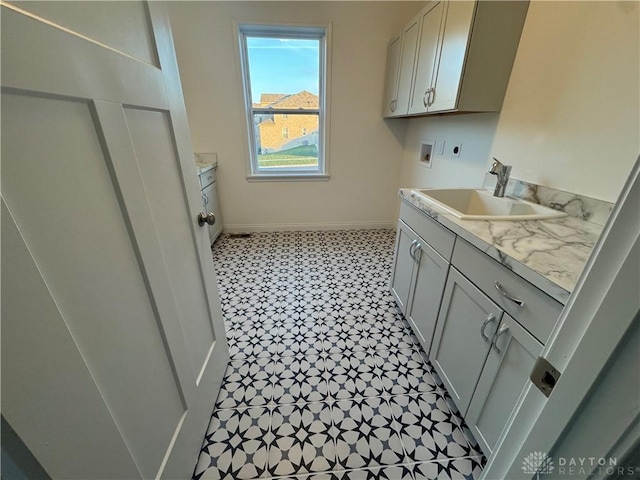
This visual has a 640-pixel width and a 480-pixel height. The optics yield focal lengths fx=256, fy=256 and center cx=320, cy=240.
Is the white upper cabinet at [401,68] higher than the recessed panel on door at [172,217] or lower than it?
higher

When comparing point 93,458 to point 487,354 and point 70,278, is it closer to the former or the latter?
point 70,278

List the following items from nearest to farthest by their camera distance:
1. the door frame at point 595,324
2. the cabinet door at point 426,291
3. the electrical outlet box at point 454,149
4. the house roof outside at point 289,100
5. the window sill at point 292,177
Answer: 1. the door frame at point 595,324
2. the cabinet door at point 426,291
3. the electrical outlet box at point 454,149
4. the house roof outside at point 289,100
5. the window sill at point 292,177

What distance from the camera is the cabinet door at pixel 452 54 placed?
1460 mm

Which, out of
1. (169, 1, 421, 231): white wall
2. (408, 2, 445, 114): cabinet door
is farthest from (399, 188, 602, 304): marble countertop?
(169, 1, 421, 231): white wall

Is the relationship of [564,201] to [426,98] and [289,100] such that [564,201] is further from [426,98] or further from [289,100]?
[289,100]

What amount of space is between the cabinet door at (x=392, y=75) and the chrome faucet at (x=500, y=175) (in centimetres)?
134

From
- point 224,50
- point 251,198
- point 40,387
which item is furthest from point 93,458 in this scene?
point 224,50

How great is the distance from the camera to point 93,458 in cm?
49

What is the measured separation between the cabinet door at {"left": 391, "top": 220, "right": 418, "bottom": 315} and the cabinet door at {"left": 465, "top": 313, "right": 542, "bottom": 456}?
0.66m

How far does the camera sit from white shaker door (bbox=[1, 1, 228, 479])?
39 cm

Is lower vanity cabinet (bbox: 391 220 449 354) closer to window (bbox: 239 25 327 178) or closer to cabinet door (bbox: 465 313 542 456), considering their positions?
cabinet door (bbox: 465 313 542 456)

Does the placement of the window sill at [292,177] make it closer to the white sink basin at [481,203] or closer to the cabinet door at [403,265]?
the cabinet door at [403,265]

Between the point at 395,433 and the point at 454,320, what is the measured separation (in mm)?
579

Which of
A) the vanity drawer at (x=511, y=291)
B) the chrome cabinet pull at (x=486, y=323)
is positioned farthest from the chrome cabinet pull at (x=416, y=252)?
the chrome cabinet pull at (x=486, y=323)
